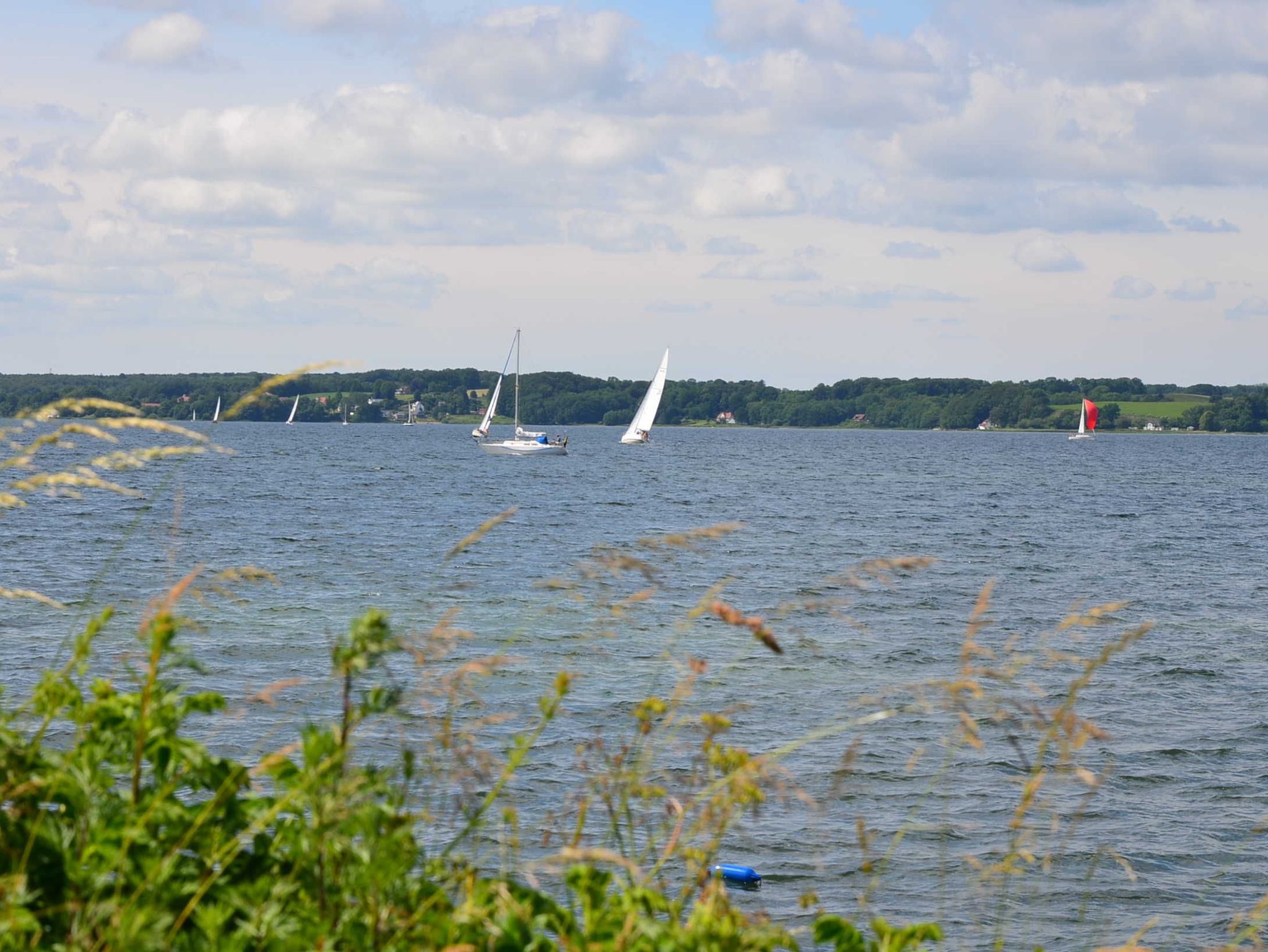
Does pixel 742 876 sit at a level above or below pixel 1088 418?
below

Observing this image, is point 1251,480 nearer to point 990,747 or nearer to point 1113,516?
point 1113,516

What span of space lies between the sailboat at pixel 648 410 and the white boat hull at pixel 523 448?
388 inches

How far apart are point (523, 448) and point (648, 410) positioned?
16482mm

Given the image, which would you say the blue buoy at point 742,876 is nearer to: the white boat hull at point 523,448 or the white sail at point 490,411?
the white sail at point 490,411

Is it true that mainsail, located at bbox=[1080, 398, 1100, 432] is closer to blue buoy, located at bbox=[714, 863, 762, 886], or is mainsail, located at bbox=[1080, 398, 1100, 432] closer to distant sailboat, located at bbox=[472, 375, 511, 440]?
distant sailboat, located at bbox=[472, 375, 511, 440]

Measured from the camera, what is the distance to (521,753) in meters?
2.63

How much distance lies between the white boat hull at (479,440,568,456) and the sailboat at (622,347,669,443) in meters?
9.86

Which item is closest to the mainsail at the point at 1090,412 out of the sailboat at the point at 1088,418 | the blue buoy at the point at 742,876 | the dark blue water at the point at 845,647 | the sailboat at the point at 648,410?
the sailboat at the point at 1088,418

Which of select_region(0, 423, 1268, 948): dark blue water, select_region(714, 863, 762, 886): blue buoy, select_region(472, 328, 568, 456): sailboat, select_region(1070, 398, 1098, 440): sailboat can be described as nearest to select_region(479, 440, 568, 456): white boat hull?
select_region(472, 328, 568, 456): sailboat

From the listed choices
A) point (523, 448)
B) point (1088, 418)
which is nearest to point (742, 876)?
point (523, 448)

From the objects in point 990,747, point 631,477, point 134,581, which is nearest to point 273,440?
point 631,477

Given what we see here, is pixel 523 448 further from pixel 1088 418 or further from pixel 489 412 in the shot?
pixel 1088 418

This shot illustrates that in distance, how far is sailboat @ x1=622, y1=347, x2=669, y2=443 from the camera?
112 meters

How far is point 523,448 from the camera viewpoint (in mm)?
113438
